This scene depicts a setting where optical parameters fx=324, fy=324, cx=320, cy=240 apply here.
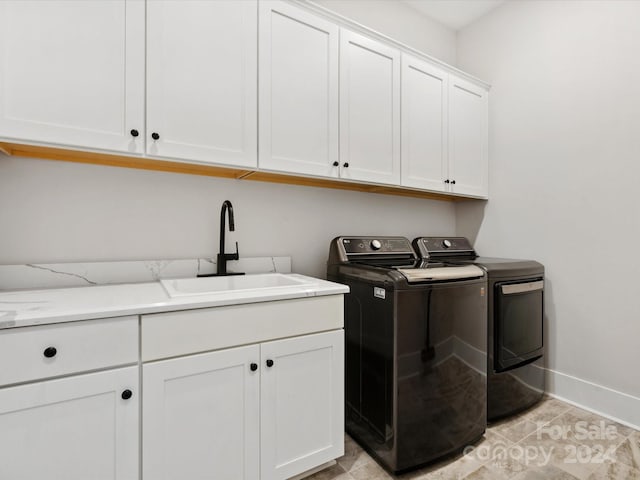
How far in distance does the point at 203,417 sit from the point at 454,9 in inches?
130

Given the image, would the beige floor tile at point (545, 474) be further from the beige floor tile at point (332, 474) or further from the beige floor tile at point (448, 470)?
the beige floor tile at point (332, 474)

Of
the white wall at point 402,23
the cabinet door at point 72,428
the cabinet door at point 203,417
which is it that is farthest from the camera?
the white wall at point 402,23

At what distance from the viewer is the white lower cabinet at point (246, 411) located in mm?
1134

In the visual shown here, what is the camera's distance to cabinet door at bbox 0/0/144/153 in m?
1.16

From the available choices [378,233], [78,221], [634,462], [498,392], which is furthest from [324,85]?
[634,462]

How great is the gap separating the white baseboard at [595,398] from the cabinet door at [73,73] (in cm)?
293

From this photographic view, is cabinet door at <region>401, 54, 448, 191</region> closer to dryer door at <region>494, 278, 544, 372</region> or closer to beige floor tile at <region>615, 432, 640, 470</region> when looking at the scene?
dryer door at <region>494, 278, 544, 372</region>

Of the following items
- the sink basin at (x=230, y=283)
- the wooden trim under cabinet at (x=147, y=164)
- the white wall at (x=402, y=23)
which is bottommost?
the sink basin at (x=230, y=283)

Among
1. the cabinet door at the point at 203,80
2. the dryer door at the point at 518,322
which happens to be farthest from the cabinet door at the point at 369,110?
the dryer door at the point at 518,322

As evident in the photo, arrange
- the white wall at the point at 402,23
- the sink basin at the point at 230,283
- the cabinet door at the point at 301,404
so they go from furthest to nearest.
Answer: the white wall at the point at 402,23 < the sink basin at the point at 230,283 < the cabinet door at the point at 301,404

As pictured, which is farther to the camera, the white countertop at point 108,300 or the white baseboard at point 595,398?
the white baseboard at point 595,398

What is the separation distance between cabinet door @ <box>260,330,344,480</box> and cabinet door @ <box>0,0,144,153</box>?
3.59 feet

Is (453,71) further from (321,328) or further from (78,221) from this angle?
(78,221)

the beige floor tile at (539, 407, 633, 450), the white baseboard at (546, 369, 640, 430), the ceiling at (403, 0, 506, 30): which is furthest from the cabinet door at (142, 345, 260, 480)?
the ceiling at (403, 0, 506, 30)
